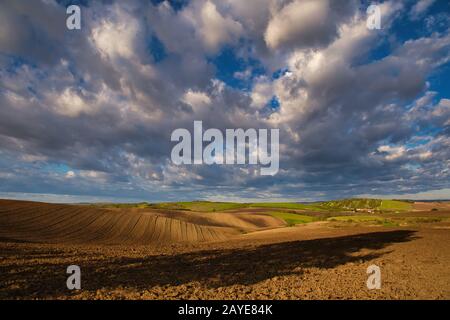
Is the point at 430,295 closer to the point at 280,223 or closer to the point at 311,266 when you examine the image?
the point at 311,266

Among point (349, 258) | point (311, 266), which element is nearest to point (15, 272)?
point (311, 266)

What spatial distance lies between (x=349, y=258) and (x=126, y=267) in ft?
54.3

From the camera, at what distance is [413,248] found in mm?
27562

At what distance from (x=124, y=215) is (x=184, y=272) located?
5425 centimetres

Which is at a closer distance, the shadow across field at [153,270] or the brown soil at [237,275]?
the brown soil at [237,275]

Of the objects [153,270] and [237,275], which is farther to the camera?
[153,270]

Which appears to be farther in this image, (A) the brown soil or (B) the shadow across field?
(B) the shadow across field

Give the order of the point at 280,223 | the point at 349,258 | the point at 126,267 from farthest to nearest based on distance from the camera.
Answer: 1. the point at 280,223
2. the point at 349,258
3. the point at 126,267

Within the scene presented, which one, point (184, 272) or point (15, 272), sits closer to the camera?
point (15, 272)
